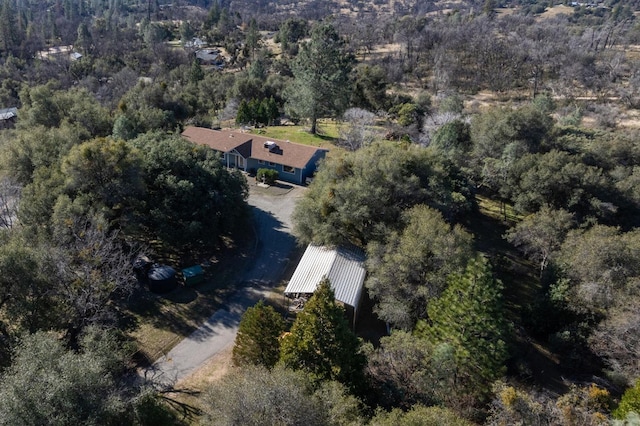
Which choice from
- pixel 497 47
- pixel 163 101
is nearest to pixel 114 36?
pixel 163 101

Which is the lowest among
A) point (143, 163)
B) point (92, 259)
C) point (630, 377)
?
point (630, 377)

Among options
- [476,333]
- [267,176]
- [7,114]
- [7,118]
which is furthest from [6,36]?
[476,333]

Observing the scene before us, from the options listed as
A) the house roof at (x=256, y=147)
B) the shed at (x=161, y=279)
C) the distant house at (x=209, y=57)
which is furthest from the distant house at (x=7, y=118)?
the distant house at (x=209, y=57)

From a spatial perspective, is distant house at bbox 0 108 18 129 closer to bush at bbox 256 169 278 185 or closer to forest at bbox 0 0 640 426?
forest at bbox 0 0 640 426

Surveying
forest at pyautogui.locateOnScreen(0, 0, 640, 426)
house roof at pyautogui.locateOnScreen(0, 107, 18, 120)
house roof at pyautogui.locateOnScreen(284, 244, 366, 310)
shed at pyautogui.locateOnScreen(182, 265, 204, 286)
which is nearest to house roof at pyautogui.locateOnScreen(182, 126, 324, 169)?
forest at pyautogui.locateOnScreen(0, 0, 640, 426)

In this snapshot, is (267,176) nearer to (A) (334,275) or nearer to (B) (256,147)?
(B) (256,147)

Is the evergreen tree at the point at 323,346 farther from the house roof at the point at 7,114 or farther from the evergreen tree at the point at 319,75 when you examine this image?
the house roof at the point at 7,114

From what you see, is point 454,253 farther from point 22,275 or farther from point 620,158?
point 620,158
